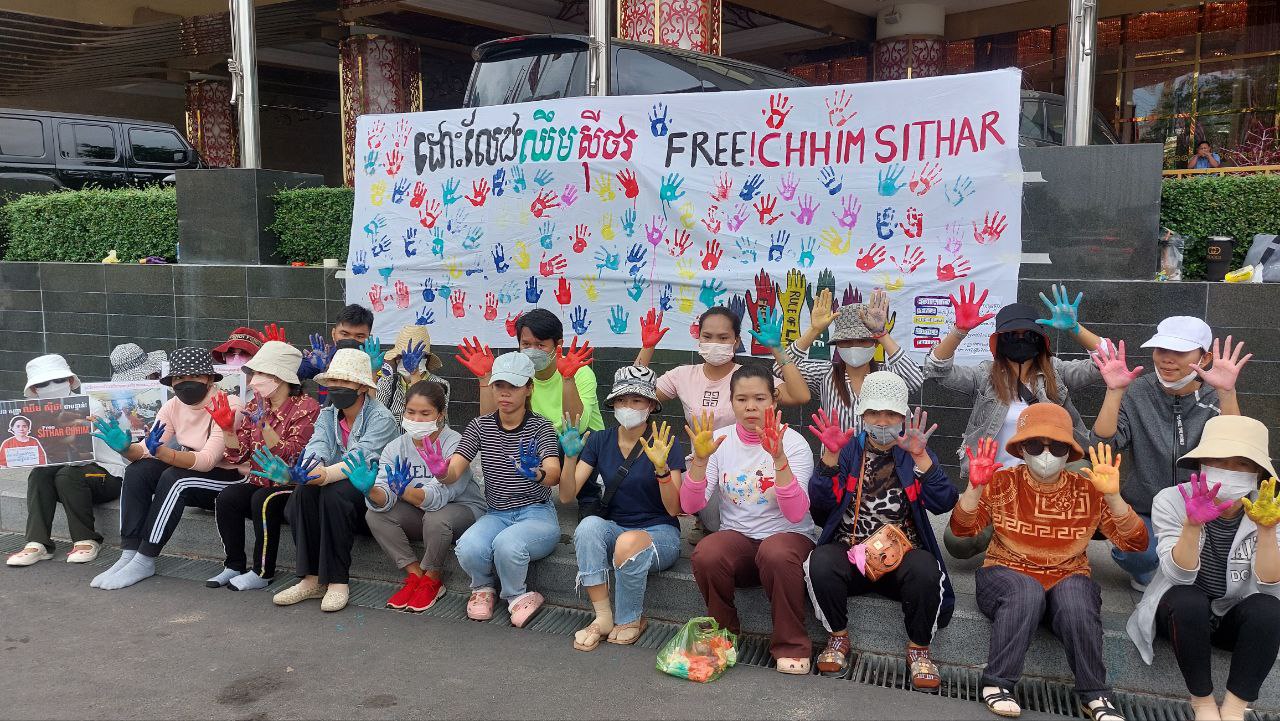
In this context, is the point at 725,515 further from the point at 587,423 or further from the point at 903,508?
the point at 587,423

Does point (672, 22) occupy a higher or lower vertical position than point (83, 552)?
higher

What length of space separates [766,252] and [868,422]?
198 centimetres

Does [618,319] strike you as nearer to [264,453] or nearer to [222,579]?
[264,453]

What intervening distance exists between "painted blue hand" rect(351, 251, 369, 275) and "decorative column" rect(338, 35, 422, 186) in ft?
25.4

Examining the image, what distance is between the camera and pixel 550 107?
247 inches

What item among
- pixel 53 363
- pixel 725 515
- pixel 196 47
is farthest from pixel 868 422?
pixel 196 47

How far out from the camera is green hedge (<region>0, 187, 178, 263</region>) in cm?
866

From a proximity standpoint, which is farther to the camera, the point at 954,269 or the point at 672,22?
the point at 672,22

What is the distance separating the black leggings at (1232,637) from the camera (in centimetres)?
343

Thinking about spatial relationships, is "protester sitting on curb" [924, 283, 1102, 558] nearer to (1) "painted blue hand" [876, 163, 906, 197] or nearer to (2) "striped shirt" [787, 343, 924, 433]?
(2) "striped shirt" [787, 343, 924, 433]

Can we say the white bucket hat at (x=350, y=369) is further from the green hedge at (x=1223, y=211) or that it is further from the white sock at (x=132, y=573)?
the green hedge at (x=1223, y=211)

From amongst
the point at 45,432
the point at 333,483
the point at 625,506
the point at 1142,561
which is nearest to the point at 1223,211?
the point at 1142,561

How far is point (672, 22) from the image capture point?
9.46 m

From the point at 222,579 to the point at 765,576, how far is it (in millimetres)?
2891
